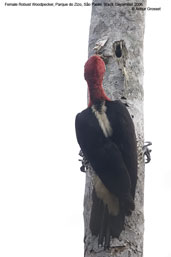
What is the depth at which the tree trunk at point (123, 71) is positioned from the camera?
379 cm

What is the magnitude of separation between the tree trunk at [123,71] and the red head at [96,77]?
0.13 meters

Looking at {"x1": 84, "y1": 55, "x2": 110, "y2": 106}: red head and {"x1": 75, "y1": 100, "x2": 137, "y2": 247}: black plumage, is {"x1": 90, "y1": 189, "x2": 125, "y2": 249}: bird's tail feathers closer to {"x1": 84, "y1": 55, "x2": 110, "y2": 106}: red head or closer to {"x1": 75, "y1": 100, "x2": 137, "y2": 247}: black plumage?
{"x1": 75, "y1": 100, "x2": 137, "y2": 247}: black plumage

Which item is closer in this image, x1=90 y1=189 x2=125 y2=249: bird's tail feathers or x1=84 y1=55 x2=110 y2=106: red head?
x1=90 y1=189 x2=125 y2=249: bird's tail feathers

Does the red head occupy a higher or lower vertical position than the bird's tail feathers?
higher

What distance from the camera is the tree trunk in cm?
379

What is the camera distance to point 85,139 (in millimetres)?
4184

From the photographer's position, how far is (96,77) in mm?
4316

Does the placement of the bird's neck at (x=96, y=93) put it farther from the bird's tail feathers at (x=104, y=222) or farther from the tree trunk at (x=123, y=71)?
the bird's tail feathers at (x=104, y=222)

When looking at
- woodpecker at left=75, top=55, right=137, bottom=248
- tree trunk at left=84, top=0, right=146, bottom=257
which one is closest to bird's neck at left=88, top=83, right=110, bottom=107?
woodpecker at left=75, top=55, right=137, bottom=248

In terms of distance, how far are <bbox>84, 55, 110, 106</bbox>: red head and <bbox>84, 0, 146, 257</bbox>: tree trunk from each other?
13 cm

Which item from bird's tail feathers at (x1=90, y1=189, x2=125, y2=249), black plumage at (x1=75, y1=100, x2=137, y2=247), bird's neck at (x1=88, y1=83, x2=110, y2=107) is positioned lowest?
bird's tail feathers at (x1=90, y1=189, x2=125, y2=249)

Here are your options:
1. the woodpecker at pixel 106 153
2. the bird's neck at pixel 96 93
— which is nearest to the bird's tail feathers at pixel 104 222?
the woodpecker at pixel 106 153

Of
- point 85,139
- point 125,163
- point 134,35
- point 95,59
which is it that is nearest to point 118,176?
point 125,163

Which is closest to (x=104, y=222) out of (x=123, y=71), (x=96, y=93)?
(x=96, y=93)
